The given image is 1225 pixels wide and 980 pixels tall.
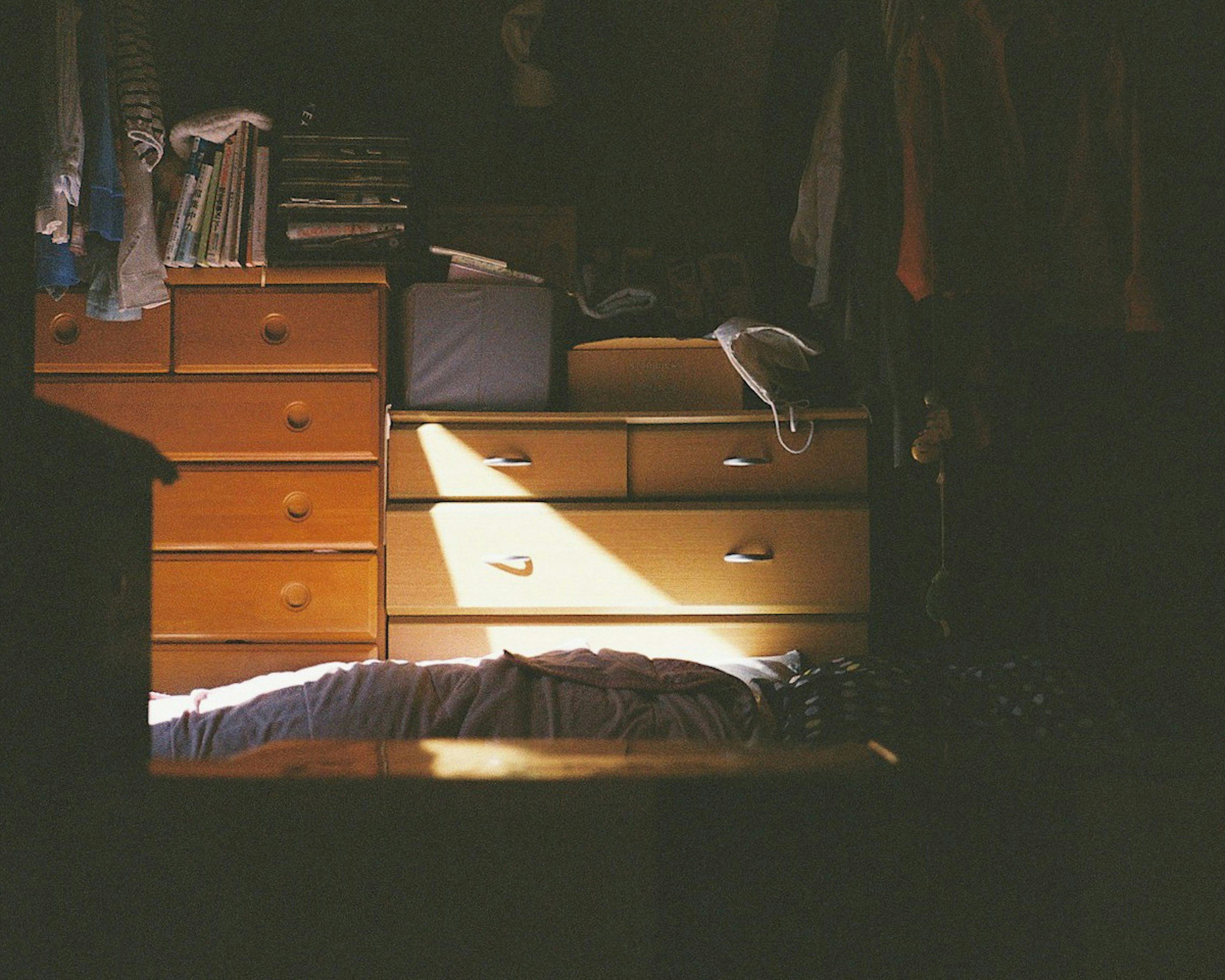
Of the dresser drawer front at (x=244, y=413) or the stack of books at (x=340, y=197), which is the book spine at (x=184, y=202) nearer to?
the stack of books at (x=340, y=197)

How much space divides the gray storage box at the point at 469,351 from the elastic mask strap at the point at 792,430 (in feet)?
1.97

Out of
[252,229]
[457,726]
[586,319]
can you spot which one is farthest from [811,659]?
[252,229]

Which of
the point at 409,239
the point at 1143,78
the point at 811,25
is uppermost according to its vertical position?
the point at 811,25

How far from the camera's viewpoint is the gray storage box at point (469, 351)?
2.23 metres

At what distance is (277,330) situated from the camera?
2199mm

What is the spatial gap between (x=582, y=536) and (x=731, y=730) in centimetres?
71

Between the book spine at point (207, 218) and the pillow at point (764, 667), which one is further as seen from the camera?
the book spine at point (207, 218)

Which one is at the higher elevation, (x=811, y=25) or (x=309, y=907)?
(x=811, y=25)

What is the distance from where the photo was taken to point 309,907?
0.62 m

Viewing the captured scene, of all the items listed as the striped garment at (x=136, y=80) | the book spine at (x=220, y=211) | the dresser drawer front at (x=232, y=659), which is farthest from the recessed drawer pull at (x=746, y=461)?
the striped garment at (x=136, y=80)

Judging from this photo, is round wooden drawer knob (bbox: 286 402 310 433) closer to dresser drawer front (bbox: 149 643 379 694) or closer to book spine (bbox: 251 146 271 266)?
book spine (bbox: 251 146 271 266)

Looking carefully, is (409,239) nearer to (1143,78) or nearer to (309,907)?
(1143,78)

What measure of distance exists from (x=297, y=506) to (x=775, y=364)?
49.8 inches

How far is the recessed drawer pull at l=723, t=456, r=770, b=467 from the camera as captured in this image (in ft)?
6.97
